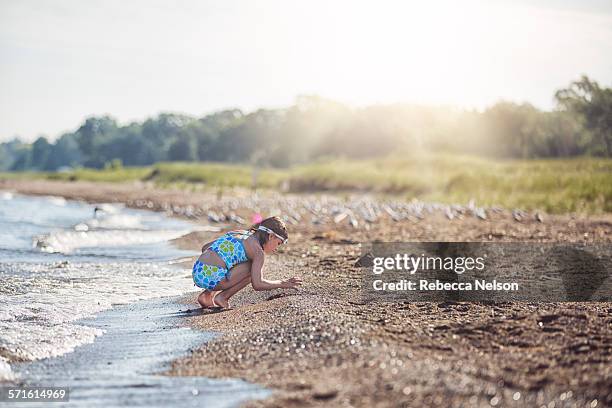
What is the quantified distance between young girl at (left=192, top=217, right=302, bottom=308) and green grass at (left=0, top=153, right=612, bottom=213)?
10.0m

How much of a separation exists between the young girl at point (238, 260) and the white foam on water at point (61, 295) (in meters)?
0.97

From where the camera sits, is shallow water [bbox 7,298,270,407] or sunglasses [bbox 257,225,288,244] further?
sunglasses [bbox 257,225,288,244]

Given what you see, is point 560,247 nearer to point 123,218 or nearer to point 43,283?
point 43,283

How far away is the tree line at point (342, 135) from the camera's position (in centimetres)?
2698

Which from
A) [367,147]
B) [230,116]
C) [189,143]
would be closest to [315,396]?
[367,147]

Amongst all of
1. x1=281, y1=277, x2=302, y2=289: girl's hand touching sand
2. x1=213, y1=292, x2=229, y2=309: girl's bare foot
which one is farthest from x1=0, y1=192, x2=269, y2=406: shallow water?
x1=281, y1=277, x2=302, y2=289: girl's hand touching sand

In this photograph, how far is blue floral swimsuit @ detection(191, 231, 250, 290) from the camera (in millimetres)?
5254

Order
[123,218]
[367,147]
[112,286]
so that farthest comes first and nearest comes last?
[367,147] < [123,218] < [112,286]

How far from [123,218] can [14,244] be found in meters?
5.36

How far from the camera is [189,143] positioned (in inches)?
3462

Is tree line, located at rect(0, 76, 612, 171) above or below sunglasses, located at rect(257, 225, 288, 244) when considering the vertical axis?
above

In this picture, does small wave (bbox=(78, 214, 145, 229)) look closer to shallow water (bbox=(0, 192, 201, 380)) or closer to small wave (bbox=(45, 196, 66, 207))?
shallow water (bbox=(0, 192, 201, 380))

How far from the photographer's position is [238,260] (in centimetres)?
533

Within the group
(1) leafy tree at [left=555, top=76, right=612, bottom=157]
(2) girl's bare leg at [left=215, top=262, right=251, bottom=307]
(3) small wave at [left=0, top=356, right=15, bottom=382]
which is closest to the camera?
(3) small wave at [left=0, top=356, right=15, bottom=382]
